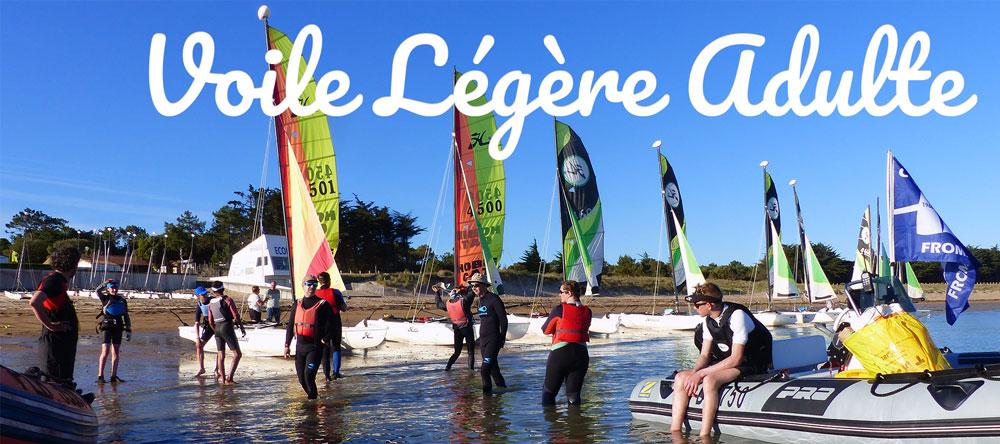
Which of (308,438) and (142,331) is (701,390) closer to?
(308,438)

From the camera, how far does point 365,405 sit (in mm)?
9914

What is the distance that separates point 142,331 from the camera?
25422 millimetres

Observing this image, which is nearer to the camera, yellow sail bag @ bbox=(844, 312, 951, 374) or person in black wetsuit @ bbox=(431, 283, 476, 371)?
yellow sail bag @ bbox=(844, 312, 951, 374)

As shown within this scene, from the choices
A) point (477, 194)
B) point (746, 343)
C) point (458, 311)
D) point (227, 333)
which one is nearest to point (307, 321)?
point (227, 333)

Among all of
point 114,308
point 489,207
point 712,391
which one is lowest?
point 712,391

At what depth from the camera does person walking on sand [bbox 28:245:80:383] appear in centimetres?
745

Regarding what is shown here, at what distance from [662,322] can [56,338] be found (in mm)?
22259

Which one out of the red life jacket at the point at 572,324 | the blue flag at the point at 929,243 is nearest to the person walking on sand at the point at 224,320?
the red life jacket at the point at 572,324

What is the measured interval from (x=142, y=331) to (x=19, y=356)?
9.71 meters

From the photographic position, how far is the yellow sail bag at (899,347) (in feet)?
22.0

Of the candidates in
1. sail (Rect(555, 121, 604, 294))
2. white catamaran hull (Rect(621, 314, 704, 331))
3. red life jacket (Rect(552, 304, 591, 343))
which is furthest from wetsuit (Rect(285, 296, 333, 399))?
sail (Rect(555, 121, 604, 294))

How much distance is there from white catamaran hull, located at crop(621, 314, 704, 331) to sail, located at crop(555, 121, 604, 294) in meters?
2.56

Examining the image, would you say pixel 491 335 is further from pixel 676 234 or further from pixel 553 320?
pixel 676 234

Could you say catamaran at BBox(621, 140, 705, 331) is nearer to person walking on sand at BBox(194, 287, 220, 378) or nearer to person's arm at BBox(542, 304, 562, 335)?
person walking on sand at BBox(194, 287, 220, 378)
